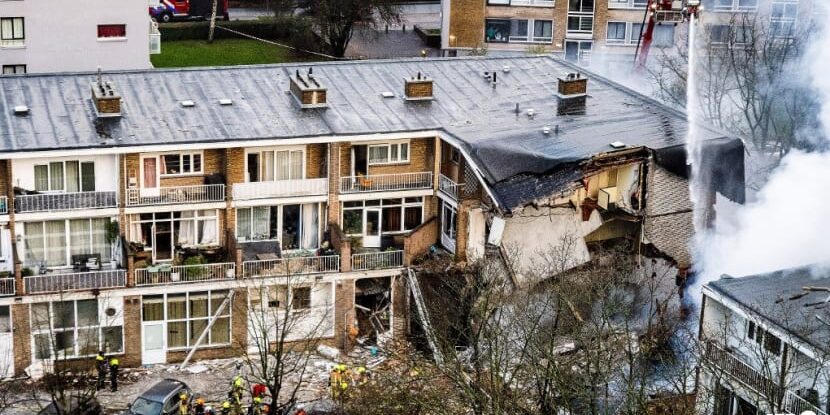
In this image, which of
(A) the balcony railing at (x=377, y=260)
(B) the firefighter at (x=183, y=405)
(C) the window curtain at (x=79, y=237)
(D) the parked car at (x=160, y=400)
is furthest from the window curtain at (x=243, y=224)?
(B) the firefighter at (x=183, y=405)

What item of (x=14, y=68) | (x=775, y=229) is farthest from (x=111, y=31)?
(x=775, y=229)

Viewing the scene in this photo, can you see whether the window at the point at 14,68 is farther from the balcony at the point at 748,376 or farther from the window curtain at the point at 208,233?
the balcony at the point at 748,376

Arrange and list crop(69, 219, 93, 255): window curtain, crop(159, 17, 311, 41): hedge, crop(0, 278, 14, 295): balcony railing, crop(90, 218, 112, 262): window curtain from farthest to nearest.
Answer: crop(159, 17, 311, 41): hedge
crop(90, 218, 112, 262): window curtain
crop(69, 219, 93, 255): window curtain
crop(0, 278, 14, 295): balcony railing

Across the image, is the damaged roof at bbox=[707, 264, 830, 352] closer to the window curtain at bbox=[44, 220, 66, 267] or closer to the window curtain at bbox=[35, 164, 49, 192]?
the window curtain at bbox=[44, 220, 66, 267]

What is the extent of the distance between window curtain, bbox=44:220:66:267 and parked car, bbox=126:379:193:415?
6.42 meters

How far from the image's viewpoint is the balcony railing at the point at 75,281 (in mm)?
51906

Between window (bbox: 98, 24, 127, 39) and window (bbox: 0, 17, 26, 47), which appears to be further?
window (bbox: 98, 24, 127, 39)

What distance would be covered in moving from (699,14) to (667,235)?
1088 inches

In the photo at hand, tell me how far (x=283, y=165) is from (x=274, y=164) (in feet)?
1.14

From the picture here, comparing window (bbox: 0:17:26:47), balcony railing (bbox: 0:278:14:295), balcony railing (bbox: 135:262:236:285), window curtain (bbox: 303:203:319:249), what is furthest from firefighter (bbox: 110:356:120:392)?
window (bbox: 0:17:26:47)

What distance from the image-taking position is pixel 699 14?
8012 cm

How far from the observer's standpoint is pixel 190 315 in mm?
54094

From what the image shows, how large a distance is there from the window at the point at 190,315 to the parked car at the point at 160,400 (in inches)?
153

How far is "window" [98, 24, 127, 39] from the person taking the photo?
7450 cm
